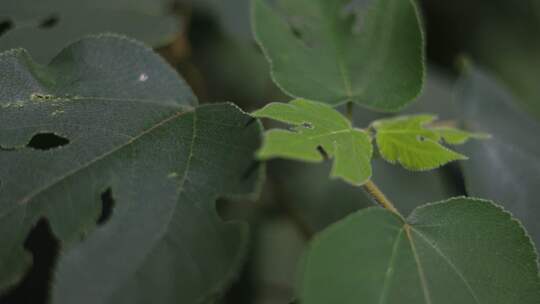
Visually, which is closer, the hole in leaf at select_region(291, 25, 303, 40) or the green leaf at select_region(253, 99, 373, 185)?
the green leaf at select_region(253, 99, 373, 185)

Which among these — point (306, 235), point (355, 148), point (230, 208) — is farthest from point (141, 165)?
point (230, 208)

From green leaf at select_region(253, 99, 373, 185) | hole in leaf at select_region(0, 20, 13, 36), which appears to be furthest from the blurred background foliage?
green leaf at select_region(253, 99, 373, 185)

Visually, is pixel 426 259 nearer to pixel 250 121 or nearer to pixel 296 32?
pixel 250 121

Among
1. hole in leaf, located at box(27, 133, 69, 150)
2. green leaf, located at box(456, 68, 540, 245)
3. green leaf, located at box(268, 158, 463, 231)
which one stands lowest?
green leaf, located at box(268, 158, 463, 231)

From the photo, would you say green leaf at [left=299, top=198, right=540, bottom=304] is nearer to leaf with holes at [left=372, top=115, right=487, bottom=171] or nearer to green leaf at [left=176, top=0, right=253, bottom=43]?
leaf with holes at [left=372, top=115, right=487, bottom=171]

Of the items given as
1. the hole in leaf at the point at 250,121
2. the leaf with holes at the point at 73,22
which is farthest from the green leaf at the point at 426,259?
the leaf with holes at the point at 73,22

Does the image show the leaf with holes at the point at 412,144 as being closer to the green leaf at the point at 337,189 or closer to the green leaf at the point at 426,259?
the green leaf at the point at 426,259
